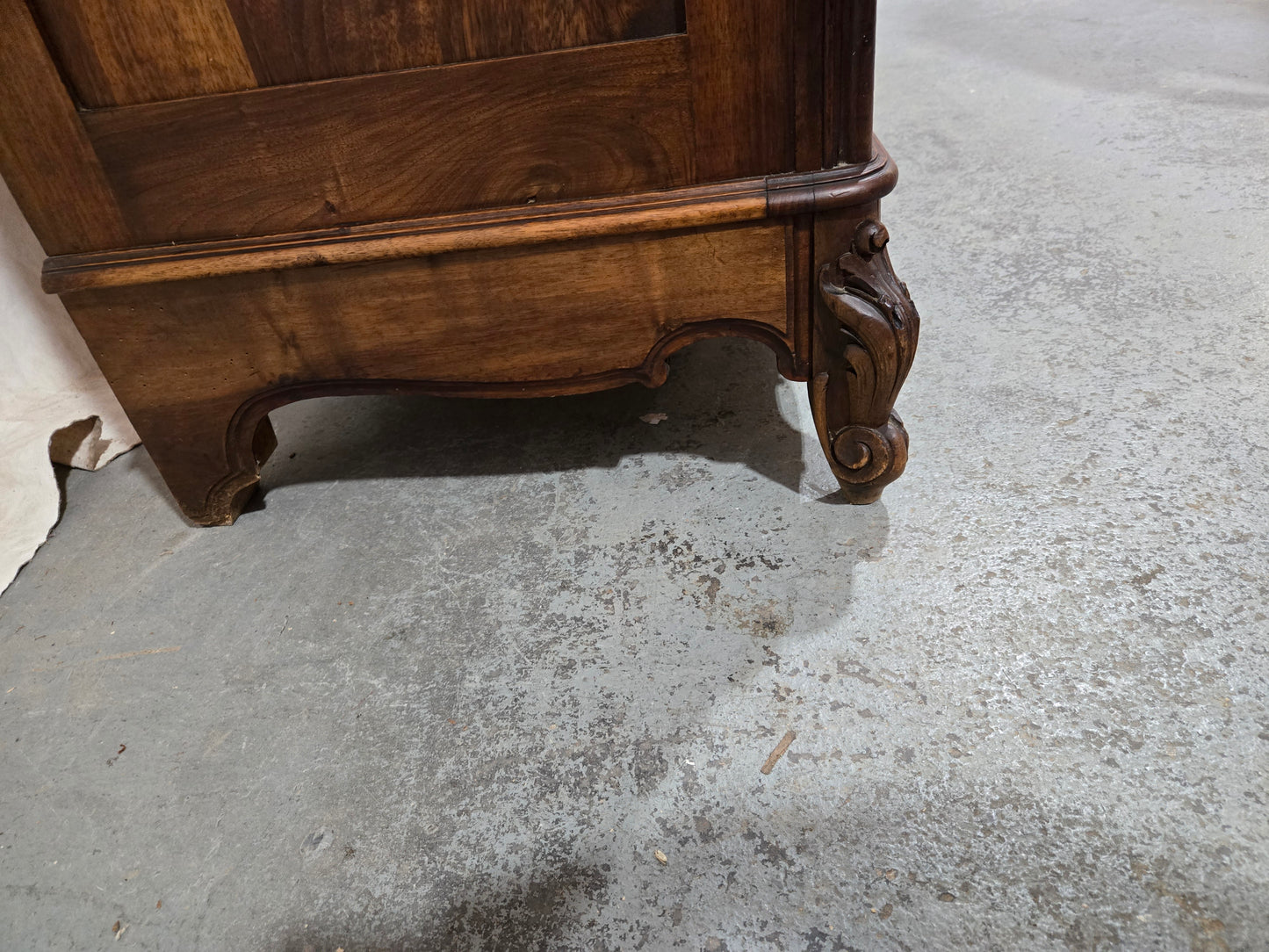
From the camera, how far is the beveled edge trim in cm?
98

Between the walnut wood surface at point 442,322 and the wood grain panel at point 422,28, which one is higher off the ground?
the wood grain panel at point 422,28

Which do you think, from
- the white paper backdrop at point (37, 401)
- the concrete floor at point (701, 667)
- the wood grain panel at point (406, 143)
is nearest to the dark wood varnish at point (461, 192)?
the wood grain panel at point (406, 143)

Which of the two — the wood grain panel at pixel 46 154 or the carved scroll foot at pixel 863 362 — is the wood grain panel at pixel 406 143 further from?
the carved scroll foot at pixel 863 362

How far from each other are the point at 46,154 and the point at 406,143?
458mm

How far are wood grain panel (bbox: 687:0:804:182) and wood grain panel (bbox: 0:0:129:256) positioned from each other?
0.76m

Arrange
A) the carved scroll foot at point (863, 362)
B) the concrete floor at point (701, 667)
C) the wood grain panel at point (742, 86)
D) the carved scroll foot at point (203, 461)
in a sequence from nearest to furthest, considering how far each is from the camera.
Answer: the concrete floor at point (701, 667)
the wood grain panel at point (742, 86)
the carved scroll foot at point (863, 362)
the carved scroll foot at point (203, 461)

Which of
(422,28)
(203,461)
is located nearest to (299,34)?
(422,28)

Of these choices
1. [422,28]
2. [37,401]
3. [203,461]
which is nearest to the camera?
[422,28]

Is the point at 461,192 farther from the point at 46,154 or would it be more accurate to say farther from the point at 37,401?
the point at 37,401

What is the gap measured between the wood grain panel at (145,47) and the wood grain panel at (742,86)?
1.76ft

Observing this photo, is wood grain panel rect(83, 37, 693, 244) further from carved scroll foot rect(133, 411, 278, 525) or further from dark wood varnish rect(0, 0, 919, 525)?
carved scroll foot rect(133, 411, 278, 525)

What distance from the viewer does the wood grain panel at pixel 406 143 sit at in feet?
→ 3.10

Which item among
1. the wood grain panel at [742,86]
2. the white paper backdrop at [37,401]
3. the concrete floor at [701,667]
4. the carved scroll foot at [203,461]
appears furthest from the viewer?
the white paper backdrop at [37,401]

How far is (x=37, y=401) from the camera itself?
1583mm
